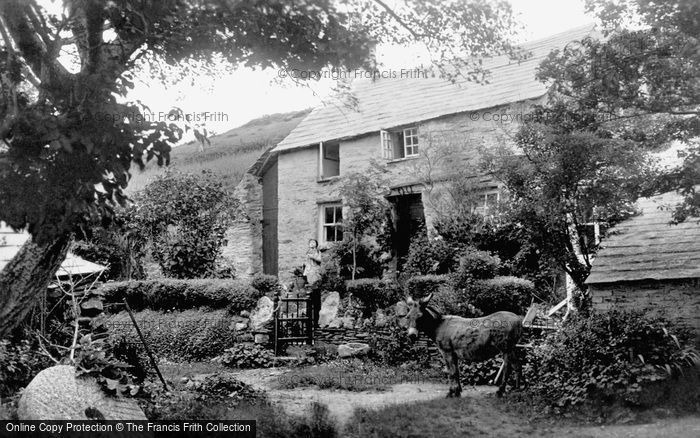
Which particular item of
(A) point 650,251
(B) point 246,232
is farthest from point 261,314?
(A) point 650,251

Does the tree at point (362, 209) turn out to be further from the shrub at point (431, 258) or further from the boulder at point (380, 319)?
the boulder at point (380, 319)

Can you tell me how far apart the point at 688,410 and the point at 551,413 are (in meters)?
1.53

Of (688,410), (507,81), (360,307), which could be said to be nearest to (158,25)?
(688,410)

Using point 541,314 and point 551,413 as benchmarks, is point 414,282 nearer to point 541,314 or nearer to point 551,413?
point 541,314

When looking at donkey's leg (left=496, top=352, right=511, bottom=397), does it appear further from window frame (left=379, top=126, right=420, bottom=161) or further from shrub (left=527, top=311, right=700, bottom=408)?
window frame (left=379, top=126, right=420, bottom=161)

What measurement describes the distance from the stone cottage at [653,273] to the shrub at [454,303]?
2720 millimetres

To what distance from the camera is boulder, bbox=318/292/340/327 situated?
14281 millimetres

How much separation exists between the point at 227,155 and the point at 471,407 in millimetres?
12726

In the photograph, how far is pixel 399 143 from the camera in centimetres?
1841

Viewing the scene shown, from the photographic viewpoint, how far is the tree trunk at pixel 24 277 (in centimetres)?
560

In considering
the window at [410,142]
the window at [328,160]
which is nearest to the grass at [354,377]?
the window at [410,142]

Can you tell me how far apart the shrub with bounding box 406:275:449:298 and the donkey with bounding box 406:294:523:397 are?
14.8ft

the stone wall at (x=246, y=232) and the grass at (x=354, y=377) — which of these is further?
the stone wall at (x=246, y=232)

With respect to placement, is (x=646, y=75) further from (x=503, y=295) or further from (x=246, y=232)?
(x=246, y=232)
